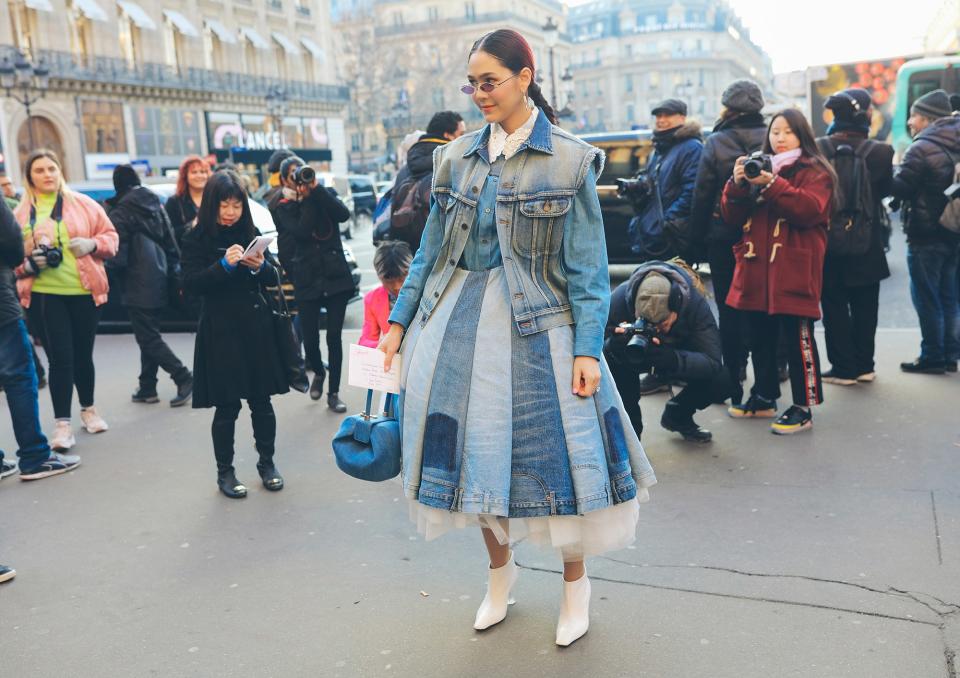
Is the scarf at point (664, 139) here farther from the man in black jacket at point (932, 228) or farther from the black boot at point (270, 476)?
the black boot at point (270, 476)

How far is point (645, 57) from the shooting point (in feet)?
401

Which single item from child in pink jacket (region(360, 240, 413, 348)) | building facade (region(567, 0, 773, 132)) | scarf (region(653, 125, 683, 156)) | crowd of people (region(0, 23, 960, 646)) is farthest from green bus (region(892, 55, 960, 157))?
building facade (region(567, 0, 773, 132))

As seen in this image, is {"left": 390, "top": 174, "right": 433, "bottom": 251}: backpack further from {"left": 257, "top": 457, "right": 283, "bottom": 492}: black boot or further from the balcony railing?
the balcony railing


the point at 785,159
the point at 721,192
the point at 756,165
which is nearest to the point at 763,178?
the point at 756,165

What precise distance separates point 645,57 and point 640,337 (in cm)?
12393

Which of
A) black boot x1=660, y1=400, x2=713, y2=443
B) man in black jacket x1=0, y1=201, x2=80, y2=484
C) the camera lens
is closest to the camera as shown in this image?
man in black jacket x1=0, y1=201, x2=80, y2=484

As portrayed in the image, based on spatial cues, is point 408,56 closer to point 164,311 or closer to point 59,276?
point 164,311

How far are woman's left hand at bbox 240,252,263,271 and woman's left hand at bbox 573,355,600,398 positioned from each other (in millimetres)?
2331

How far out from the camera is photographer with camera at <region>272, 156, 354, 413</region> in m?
6.90

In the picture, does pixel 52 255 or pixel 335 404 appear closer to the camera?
pixel 52 255

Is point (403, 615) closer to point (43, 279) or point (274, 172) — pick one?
point (43, 279)

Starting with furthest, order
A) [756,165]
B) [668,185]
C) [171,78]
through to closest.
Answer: [171,78], [668,185], [756,165]

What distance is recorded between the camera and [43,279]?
20.1ft

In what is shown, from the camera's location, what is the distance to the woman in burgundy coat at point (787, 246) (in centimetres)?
544
